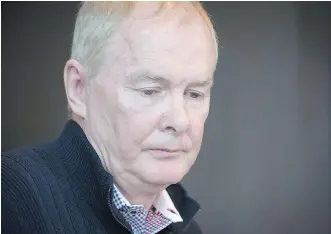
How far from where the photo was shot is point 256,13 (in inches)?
57.4

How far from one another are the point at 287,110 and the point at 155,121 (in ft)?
2.55

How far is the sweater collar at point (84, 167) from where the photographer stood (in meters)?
0.86

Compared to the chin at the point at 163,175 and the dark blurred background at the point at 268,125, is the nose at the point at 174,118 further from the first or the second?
the dark blurred background at the point at 268,125

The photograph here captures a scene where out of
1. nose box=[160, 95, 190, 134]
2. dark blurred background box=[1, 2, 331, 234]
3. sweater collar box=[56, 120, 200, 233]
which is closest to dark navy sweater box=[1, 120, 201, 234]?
sweater collar box=[56, 120, 200, 233]

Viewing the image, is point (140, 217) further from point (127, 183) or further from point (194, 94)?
point (194, 94)

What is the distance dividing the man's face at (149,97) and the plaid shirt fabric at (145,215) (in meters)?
0.06

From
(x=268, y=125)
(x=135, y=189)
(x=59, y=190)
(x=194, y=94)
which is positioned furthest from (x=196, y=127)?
(x=268, y=125)

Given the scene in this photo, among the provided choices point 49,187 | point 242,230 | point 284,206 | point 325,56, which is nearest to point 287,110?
point 325,56

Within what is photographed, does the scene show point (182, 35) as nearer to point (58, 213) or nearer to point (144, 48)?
point (144, 48)

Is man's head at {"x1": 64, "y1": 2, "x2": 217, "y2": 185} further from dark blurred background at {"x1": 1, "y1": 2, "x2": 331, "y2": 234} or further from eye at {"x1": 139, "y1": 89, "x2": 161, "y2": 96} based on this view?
dark blurred background at {"x1": 1, "y1": 2, "x2": 331, "y2": 234}

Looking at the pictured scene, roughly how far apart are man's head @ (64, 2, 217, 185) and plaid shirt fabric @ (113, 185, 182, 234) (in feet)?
0.19

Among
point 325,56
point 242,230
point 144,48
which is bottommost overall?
point 242,230

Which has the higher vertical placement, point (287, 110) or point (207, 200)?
point (287, 110)

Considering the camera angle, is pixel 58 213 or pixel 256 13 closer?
pixel 58 213
